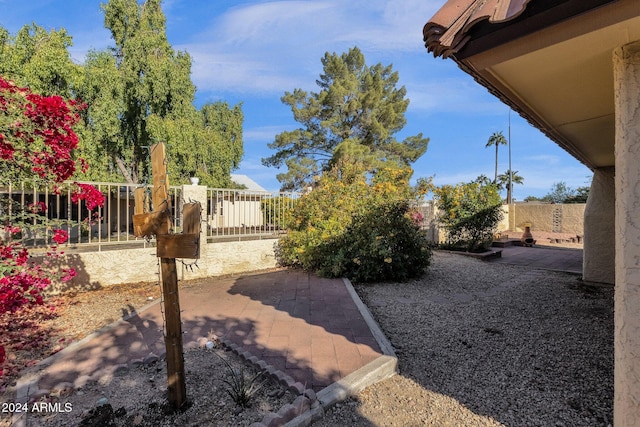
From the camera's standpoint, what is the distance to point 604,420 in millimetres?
2273

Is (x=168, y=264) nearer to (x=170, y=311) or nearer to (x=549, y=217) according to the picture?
(x=170, y=311)

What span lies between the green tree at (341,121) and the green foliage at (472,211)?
10632 millimetres

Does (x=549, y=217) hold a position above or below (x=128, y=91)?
below

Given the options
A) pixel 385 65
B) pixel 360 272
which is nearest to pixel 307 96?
pixel 385 65

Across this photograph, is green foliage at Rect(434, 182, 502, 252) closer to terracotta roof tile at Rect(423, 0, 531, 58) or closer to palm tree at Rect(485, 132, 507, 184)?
terracotta roof tile at Rect(423, 0, 531, 58)

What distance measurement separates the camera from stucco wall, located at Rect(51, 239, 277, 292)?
19.4 ft

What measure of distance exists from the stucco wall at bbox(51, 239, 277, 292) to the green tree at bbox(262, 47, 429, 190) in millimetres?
13738

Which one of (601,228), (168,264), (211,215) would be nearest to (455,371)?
(168,264)

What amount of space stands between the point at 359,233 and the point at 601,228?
16.1ft

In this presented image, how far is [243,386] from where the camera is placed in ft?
7.97

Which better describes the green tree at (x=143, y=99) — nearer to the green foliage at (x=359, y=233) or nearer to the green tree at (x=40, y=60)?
the green tree at (x=40, y=60)

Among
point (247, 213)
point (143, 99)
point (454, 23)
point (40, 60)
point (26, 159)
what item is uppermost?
point (40, 60)

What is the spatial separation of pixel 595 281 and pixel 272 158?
1976cm

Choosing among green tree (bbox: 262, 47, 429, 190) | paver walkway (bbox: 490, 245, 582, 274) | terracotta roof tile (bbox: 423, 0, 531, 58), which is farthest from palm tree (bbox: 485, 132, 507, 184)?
terracotta roof tile (bbox: 423, 0, 531, 58)
